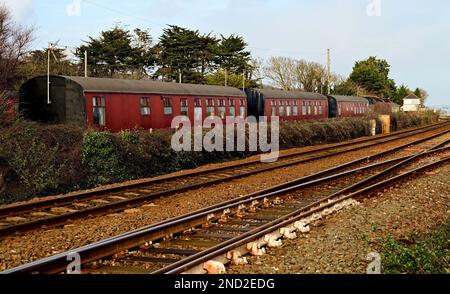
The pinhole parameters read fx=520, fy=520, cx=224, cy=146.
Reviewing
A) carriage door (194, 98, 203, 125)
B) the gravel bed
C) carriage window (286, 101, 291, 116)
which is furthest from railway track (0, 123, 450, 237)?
carriage window (286, 101, 291, 116)

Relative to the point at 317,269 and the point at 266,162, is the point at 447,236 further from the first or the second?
the point at 266,162

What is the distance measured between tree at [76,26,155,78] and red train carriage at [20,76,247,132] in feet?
74.8

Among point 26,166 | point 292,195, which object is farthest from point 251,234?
point 26,166

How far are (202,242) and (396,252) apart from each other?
2781mm

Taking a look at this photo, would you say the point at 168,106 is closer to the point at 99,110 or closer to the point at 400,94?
the point at 99,110

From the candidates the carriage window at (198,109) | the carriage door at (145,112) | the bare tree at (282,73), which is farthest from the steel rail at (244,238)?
the bare tree at (282,73)

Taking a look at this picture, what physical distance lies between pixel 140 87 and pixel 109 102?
79.7 inches

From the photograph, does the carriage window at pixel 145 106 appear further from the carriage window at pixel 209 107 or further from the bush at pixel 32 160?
the bush at pixel 32 160

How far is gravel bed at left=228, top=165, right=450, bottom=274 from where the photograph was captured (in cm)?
664

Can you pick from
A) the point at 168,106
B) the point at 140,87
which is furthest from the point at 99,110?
the point at 168,106

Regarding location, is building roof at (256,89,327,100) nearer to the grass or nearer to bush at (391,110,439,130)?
bush at (391,110,439,130)

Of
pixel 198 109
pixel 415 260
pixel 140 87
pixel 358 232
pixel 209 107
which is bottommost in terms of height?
pixel 358 232

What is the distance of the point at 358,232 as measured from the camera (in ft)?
27.6
